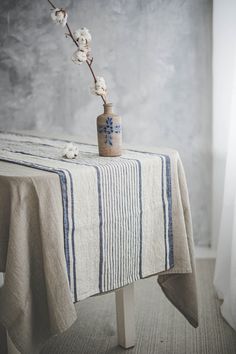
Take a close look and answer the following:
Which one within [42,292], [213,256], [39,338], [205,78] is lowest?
[213,256]

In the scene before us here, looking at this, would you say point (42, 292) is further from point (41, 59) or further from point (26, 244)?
point (41, 59)

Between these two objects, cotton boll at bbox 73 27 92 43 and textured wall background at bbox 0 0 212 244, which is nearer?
cotton boll at bbox 73 27 92 43

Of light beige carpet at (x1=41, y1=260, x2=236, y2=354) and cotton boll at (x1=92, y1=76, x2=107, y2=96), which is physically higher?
cotton boll at (x1=92, y1=76, x2=107, y2=96)

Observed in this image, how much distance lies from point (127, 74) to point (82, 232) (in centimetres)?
152

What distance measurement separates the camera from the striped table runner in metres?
1.71

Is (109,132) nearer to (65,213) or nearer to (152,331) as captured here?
(65,213)

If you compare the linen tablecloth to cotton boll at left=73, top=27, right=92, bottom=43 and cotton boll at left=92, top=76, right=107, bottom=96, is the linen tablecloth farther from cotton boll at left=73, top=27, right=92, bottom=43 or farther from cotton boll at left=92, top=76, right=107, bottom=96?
cotton boll at left=73, top=27, right=92, bottom=43

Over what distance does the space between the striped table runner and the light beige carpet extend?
376 millimetres

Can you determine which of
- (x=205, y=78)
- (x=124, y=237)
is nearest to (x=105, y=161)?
(x=124, y=237)

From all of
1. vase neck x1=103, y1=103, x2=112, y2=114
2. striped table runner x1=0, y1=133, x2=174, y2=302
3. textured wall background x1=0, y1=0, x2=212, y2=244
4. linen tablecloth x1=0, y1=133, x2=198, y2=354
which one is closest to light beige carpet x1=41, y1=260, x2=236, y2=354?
linen tablecloth x1=0, y1=133, x2=198, y2=354

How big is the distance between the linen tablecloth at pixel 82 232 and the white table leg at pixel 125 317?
0.15 meters

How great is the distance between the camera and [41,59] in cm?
307

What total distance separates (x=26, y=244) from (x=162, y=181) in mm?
558

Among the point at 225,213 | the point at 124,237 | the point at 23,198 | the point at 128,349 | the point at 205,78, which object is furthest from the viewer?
the point at 205,78
